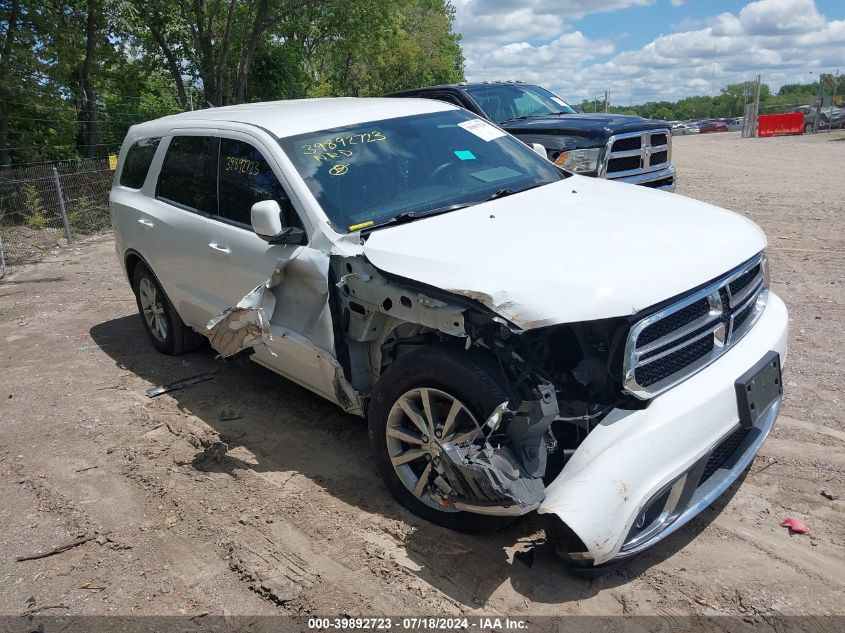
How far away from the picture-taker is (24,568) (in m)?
3.47

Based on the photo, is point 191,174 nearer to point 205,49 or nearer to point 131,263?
point 131,263

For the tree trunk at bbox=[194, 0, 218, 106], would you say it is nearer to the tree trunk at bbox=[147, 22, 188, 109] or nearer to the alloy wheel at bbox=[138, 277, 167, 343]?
the tree trunk at bbox=[147, 22, 188, 109]

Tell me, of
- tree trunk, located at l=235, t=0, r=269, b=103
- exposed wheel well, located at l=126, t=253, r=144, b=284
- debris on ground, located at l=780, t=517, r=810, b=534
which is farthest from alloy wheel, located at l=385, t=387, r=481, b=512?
tree trunk, located at l=235, t=0, r=269, b=103

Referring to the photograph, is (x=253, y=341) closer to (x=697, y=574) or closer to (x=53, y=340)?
(x=697, y=574)

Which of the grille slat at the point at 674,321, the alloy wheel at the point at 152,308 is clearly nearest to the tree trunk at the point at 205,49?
the alloy wheel at the point at 152,308

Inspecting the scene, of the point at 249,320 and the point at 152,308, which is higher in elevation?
the point at 249,320

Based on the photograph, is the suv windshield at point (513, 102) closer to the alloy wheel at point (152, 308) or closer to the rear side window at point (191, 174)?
the rear side window at point (191, 174)

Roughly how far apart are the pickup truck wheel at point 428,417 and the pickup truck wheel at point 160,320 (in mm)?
3071

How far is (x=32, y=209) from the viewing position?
13594 millimetres

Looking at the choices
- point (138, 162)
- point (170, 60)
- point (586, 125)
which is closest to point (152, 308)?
point (138, 162)

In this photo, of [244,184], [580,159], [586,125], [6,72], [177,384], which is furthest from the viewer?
[6,72]

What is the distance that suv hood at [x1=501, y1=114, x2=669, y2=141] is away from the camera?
8328 mm

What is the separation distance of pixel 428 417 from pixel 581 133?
6095mm

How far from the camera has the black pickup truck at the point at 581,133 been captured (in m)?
8.27
